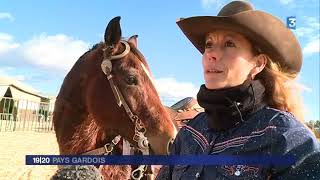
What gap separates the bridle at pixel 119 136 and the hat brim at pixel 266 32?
188cm

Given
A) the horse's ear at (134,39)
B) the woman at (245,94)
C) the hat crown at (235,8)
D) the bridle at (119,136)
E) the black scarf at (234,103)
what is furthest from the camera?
the horse's ear at (134,39)

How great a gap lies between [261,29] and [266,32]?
0.09 feet

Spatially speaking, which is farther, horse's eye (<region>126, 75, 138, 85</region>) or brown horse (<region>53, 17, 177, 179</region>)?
horse's eye (<region>126, 75, 138, 85</region>)

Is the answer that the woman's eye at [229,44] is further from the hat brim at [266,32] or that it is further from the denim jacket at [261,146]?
the denim jacket at [261,146]

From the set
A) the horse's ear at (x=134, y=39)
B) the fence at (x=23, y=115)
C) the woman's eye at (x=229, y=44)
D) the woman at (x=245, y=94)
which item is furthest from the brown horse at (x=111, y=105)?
the fence at (x=23, y=115)

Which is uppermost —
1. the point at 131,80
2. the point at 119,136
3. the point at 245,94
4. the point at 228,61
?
the point at 228,61

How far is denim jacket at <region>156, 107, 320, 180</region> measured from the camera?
141cm

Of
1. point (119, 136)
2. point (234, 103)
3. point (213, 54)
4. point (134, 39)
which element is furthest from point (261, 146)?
point (134, 39)

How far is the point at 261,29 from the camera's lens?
171 cm

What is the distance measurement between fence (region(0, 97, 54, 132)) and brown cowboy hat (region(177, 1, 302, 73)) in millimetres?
20541

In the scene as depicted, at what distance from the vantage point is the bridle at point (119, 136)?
11.7 feet

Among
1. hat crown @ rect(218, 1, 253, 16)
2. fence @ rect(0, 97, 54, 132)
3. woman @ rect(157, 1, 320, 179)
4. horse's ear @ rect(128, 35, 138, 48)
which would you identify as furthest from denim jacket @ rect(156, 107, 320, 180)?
fence @ rect(0, 97, 54, 132)

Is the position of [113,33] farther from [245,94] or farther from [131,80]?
[245,94]

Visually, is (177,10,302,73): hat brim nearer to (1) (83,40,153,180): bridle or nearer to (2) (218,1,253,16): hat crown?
(2) (218,1,253,16): hat crown
